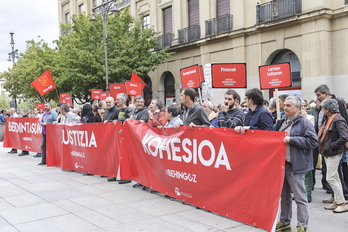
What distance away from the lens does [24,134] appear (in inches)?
560

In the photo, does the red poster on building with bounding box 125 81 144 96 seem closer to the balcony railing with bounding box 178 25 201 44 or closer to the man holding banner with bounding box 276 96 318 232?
the man holding banner with bounding box 276 96 318 232

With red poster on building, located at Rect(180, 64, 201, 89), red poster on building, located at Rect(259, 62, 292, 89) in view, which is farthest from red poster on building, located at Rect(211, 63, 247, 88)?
red poster on building, located at Rect(259, 62, 292, 89)

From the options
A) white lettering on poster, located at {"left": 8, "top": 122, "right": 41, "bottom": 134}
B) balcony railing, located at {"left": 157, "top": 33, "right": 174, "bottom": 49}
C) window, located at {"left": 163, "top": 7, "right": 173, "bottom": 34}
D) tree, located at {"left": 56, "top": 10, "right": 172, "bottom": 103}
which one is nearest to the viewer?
white lettering on poster, located at {"left": 8, "top": 122, "right": 41, "bottom": 134}

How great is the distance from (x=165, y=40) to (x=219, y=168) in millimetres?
22443

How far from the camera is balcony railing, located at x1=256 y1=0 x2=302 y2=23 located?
712 inches

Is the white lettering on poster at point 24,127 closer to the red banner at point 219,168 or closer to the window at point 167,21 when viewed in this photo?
the red banner at point 219,168

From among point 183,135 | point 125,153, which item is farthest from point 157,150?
point 125,153

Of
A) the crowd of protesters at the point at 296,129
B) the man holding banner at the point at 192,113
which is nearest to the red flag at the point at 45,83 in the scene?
the crowd of protesters at the point at 296,129

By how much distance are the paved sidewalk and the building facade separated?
11.0 m

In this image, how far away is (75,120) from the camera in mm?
10648

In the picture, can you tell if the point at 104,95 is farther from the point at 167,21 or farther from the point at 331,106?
the point at 331,106

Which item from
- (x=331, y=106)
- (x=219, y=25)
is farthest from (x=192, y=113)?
(x=219, y=25)

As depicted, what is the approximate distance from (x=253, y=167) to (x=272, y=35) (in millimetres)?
15948

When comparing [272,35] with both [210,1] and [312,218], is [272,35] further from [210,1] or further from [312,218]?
[312,218]
